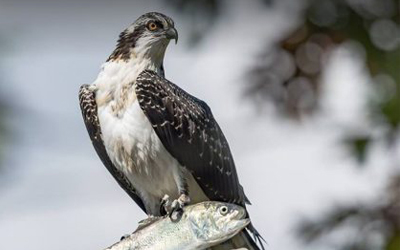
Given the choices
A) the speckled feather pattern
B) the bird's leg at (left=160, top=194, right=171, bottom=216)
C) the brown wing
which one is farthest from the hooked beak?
the bird's leg at (left=160, top=194, right=171, bottom=216)

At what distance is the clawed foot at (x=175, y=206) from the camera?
6113 mm

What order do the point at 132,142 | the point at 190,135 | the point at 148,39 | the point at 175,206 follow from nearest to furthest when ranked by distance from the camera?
the point at 175,206
the point at 132,142
the point at 190,135
the point at 148,39

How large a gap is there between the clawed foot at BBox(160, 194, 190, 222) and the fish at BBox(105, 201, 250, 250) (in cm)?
19

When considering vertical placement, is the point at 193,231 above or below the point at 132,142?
below

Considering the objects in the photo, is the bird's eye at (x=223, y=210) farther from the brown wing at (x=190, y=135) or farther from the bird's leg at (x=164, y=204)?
the brown wing at (x=190, y=135)

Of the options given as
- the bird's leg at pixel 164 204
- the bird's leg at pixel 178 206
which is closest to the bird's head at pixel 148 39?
the bird's leg at pixel 164 204

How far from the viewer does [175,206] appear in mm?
6586

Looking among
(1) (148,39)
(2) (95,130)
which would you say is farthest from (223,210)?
(1) (148,39)

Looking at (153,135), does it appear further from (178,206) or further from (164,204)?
(178,206)

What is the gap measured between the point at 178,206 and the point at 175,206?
0.02 m

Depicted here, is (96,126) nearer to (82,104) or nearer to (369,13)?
(82,104)

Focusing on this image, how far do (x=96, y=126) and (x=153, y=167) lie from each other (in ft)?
1.63

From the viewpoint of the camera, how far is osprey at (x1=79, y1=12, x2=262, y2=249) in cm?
736

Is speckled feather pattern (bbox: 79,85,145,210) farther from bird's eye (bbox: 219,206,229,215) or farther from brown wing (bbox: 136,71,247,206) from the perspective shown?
bird's eye (bbox: 219,206,229,215)
